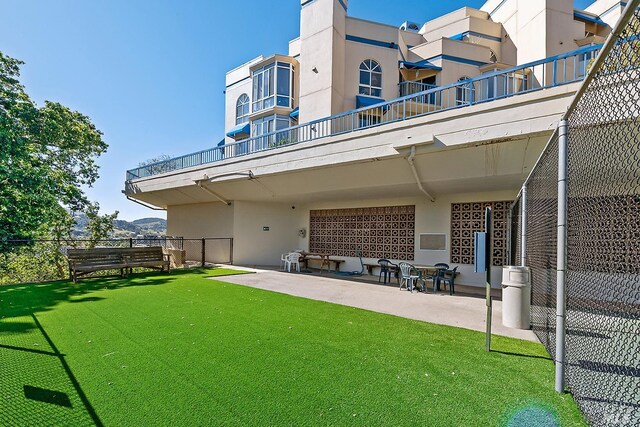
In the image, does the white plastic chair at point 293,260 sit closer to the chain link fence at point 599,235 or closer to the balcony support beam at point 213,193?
the balcony support beam at point 213,193

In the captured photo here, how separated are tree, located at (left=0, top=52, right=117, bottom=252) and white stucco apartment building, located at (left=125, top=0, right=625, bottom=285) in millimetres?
3569

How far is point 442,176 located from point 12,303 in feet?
36.3

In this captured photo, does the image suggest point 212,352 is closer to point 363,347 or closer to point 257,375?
point 257,375

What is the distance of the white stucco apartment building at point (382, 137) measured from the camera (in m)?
8.30

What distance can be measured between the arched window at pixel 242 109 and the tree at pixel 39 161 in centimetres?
936

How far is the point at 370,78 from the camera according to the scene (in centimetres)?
1695

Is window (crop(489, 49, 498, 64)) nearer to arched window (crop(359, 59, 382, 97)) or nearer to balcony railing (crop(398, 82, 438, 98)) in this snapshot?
balcony railing (crop(398, 82, 438, 98))

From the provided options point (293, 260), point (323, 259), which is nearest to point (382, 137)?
point (323, 259)

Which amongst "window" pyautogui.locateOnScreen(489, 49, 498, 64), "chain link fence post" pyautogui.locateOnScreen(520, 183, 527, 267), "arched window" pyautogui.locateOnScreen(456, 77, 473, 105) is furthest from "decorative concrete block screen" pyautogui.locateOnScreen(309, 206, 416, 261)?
"window" pyautogui.locateOnScreen(489, 49, 498, 64)

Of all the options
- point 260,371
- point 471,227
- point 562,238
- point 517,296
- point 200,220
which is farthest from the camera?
point 200,220

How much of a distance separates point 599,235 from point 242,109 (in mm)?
20645

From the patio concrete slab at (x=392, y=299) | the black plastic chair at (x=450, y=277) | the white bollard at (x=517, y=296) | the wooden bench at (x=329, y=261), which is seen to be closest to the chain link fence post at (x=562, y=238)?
the patio concrete slab at (x=392, y=299)

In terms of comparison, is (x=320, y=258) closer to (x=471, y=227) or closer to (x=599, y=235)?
(x=471, y=227)

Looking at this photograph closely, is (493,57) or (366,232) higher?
(493,57)
